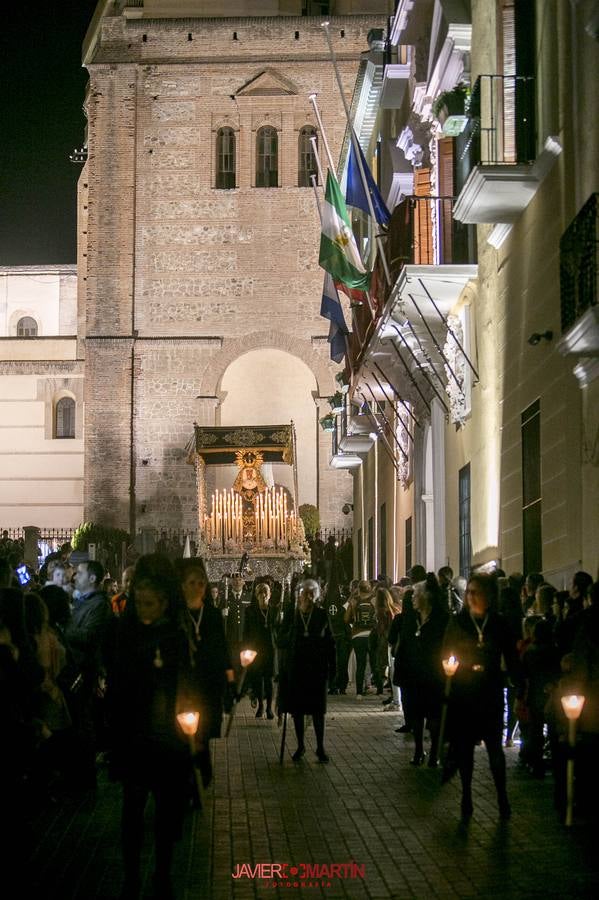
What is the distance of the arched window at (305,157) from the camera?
51406 millimetres

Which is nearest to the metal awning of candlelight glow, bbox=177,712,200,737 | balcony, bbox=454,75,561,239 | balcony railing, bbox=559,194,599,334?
balcony, bbox=454,75,561,239

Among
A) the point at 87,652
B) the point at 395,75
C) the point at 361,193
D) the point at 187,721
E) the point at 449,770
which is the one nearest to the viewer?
the point at 187,721

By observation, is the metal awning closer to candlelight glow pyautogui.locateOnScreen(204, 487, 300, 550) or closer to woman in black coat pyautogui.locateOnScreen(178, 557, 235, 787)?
woman in black coat pyautogui.locateOnScreen(178, 557, 235, 787)

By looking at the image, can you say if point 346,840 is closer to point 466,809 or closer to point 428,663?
point 466,809

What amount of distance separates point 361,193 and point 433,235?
7.57ft

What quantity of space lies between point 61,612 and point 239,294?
3927cm

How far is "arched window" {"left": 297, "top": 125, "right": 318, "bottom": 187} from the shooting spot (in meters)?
51.4

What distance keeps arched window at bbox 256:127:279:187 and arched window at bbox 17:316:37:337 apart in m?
29.2

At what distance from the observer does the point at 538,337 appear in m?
16.4

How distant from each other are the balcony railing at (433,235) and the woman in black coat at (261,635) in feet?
16.4

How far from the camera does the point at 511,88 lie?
18.0 metres

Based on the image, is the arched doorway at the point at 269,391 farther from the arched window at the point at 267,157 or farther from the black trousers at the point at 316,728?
the black trousers at the point at 316,728

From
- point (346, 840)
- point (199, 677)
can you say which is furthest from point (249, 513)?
point (346, 840)

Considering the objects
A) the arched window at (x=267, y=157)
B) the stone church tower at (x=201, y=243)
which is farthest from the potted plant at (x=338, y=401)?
the arched window at (x=267, y=157)
